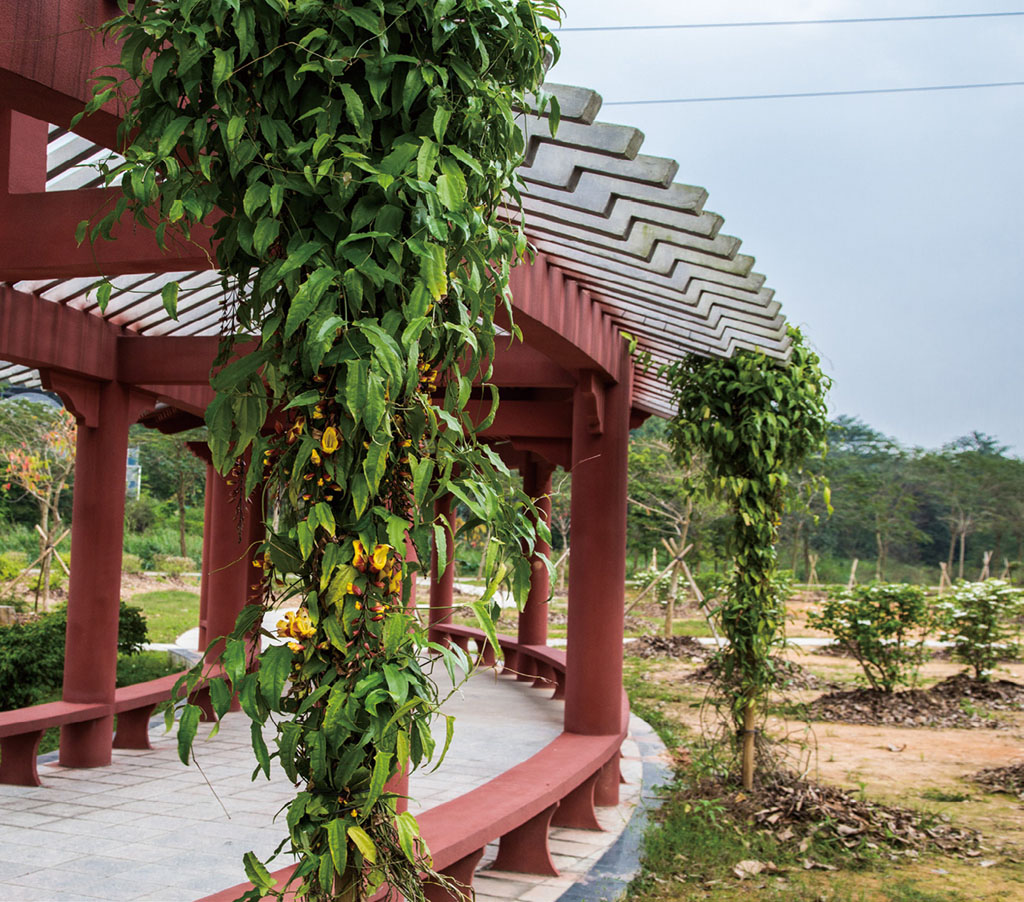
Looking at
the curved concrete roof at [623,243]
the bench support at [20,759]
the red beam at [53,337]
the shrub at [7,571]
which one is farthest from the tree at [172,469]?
the curved concrete roof at [623,243]

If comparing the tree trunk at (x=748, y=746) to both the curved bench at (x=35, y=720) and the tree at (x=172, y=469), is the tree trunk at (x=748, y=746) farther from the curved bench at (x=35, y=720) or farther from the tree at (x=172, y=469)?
the tree at (x=172, y=469)

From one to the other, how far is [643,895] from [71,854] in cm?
272

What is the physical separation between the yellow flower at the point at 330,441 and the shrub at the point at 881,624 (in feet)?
32.3

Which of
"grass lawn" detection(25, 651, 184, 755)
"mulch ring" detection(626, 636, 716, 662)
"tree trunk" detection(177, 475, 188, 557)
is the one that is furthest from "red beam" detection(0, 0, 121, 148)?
"tree trunk" detection(177, 475, 188, 557)

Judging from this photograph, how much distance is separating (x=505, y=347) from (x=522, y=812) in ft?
9.56

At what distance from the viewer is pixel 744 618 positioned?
6152 mm

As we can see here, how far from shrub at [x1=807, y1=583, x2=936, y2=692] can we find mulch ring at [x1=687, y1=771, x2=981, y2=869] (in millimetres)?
4757

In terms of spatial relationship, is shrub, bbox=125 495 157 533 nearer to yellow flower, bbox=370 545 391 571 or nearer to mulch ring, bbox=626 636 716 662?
mulch ring, bbox=626 636 716 662

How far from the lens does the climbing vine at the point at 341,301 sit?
73.7 inches

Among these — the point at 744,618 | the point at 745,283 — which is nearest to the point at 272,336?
the point at 745,283

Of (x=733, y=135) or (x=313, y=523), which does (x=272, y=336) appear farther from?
(x=733, y=135)

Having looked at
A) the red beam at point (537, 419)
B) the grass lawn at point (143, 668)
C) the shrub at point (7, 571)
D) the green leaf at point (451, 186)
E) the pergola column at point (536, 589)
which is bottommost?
the grass lawn at point (143, 668)

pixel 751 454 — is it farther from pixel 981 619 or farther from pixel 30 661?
pixel 981 619

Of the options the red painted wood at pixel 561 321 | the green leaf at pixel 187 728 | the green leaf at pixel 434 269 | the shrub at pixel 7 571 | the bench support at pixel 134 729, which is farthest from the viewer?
the shrub at pixel 7 571
